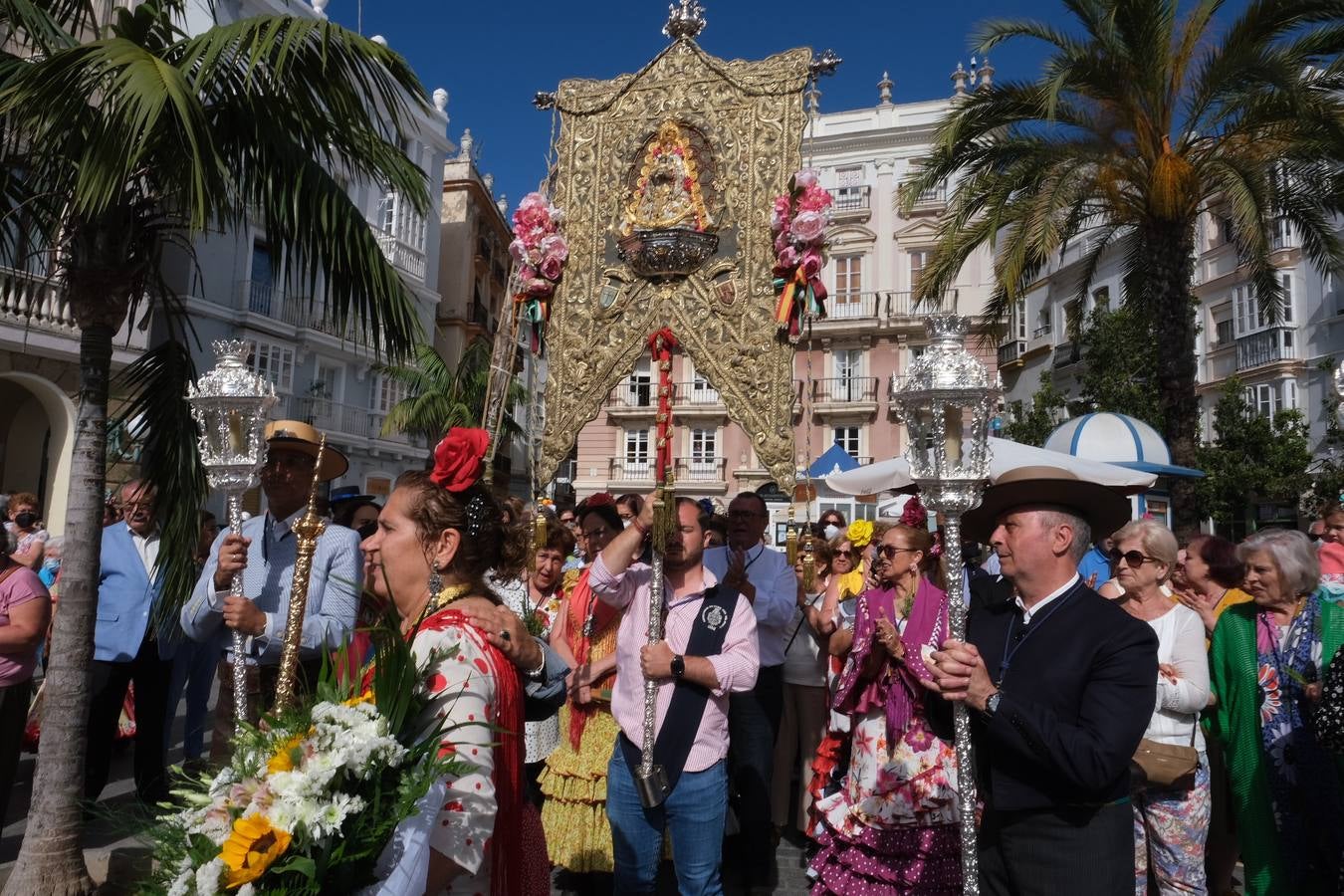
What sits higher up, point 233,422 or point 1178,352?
point 1178,352

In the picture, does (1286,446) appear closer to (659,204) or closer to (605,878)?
(659,204)

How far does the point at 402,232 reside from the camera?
2736cm

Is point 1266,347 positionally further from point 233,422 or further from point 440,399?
point 233,422

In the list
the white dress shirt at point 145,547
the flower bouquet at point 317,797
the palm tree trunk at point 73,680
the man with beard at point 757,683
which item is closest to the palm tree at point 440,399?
the white dress shirt at point 145,547

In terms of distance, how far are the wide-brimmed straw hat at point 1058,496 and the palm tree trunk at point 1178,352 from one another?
765 cm

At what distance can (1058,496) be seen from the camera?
279cm

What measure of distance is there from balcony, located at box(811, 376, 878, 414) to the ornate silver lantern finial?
25672 mm

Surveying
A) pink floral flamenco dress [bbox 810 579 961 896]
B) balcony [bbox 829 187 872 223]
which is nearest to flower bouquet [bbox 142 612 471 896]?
pink floral flamenco dress [bbox 810 579 961 896]

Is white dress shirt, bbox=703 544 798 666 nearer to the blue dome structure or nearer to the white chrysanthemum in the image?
the white chrysanthemum

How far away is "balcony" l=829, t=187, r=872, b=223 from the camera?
1264 inches

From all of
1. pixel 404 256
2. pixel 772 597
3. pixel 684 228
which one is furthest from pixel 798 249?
pixel 404 256

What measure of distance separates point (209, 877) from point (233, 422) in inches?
78.1

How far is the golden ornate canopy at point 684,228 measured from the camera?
6.89 meters

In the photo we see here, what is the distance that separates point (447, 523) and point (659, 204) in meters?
5.37
